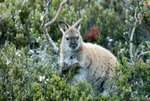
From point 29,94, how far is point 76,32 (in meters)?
1.96

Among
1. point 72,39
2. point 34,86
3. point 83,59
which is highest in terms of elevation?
point 72,39

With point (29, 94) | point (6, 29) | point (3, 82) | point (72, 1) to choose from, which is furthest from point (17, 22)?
point (29, 94)

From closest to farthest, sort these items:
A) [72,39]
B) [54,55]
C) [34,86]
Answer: [34,86] → [72,39] → [54,55]

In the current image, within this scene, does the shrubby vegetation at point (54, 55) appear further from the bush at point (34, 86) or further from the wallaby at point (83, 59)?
the wallaby at point (83, 59)

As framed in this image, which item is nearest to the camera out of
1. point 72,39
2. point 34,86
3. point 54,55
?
point 34,86

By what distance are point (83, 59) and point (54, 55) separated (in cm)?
108

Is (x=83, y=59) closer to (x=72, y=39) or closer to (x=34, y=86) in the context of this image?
(x=72, y=39)

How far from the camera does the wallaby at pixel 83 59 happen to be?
571 centimetres

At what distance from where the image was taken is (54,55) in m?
6.58

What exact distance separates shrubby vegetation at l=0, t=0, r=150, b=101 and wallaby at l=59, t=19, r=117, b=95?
34 centimetres

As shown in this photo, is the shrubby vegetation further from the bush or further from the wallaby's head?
the wallaby's head

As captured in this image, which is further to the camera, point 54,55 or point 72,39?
point 54,55

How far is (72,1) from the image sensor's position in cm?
1002

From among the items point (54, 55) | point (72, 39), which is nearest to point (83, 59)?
point (72, 39)
